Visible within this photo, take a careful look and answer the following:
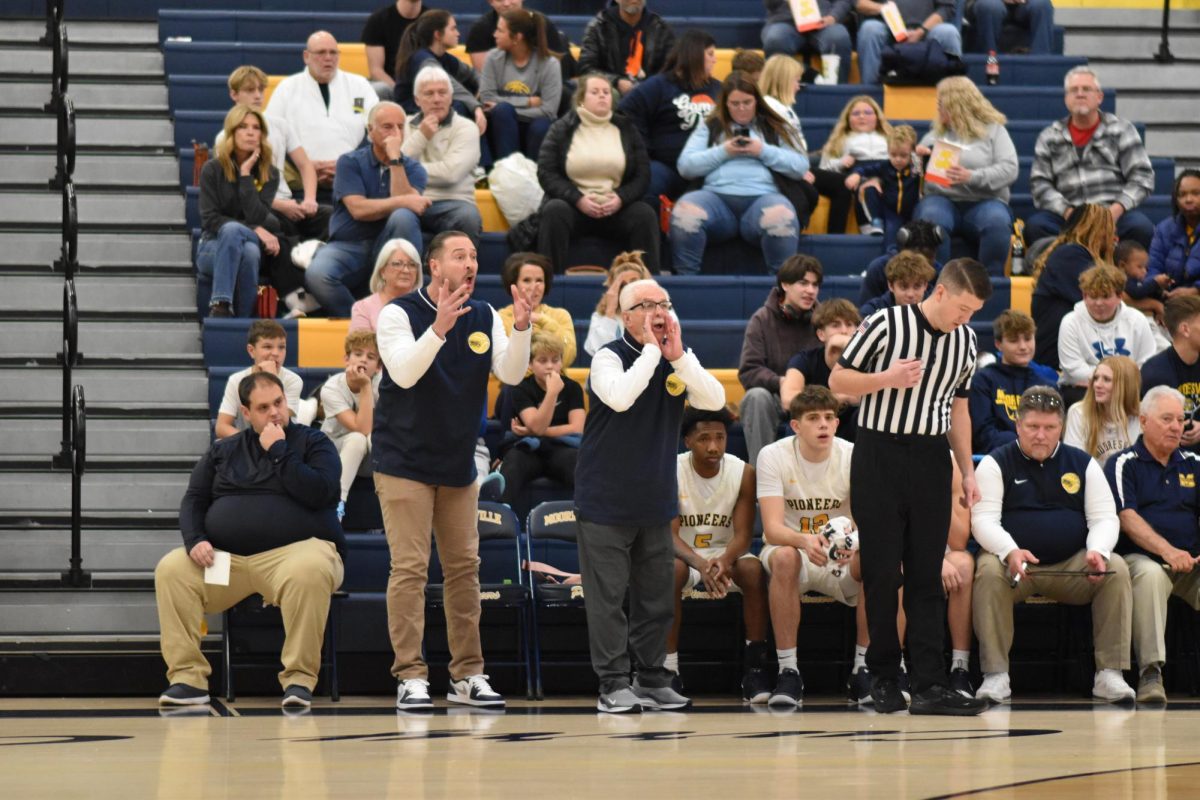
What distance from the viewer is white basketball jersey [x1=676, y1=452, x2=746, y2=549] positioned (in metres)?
7.40

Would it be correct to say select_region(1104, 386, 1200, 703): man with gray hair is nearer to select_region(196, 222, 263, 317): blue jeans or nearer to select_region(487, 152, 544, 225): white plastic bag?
select_region(487, 152, 544, 225): white plastic bag

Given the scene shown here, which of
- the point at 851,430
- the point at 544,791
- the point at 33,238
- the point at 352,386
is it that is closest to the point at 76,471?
the point at 352,386

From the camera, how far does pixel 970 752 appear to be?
513 cm

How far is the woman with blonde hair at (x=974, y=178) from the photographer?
956 centimetres

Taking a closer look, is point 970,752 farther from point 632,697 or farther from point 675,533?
point 675,533

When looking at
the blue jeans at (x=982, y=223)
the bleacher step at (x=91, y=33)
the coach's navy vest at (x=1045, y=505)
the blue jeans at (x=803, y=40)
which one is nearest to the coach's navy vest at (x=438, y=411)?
the coach's navy vest at (x=1045, y=505)

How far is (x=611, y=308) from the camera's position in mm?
8406

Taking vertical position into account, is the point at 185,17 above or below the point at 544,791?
above

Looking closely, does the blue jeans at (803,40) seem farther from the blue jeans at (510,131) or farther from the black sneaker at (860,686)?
the black sneaker at (860,686)

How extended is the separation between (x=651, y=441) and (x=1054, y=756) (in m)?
2.01

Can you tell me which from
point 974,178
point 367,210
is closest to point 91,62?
point 367,210

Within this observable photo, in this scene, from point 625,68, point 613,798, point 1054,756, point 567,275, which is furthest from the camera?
point 625,68

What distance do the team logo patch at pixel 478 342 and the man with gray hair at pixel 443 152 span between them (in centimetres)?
258

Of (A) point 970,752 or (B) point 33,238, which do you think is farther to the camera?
(B) point 33,238
